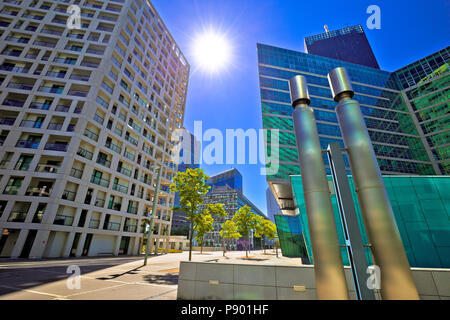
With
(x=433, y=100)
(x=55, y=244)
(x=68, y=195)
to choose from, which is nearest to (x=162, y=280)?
(x=55, y=244)

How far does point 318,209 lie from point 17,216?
29757 millimetres

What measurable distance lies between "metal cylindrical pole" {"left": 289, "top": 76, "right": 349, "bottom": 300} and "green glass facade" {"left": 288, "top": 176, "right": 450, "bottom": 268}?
1031 cm

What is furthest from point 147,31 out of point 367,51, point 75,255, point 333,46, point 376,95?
point 367,51

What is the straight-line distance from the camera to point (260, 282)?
600 cm

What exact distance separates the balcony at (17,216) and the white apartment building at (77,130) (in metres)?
0.13

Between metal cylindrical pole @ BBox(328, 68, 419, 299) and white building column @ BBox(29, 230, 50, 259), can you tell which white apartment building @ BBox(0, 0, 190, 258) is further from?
metal cylindrical pole @ BBox(328, 68, 419, 299)

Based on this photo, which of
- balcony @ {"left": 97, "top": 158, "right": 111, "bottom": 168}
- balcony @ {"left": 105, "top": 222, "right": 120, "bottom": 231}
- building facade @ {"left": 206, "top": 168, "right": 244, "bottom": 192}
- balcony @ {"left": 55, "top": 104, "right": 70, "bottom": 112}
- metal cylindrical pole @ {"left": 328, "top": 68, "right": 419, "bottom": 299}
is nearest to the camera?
metal cylindrical pole @ {"left": 328, "top": 68, "right": 419, "bottom": 299}

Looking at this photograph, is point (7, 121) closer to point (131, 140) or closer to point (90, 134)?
point (90, 134)

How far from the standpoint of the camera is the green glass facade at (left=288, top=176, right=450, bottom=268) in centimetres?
1209

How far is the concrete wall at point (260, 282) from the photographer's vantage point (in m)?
5.09

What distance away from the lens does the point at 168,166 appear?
4288 centimetres

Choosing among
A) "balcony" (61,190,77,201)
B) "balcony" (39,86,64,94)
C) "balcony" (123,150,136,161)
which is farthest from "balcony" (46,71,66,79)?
"balcony" (61,190,77,201)
